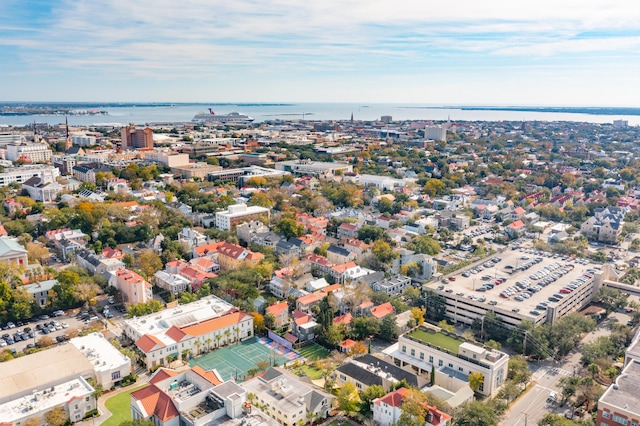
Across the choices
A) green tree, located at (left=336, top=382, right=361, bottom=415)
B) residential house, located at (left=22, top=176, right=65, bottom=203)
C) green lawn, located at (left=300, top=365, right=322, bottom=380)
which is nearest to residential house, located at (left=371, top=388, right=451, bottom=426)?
green tree, located at (left=336, top=382, right=361, bottom=415)

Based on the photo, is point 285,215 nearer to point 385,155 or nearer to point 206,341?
point 206,341

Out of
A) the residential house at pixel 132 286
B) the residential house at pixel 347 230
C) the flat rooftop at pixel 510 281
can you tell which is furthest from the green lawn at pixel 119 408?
the residential house at pixel 347 230

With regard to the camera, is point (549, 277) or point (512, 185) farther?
point (512, 185)

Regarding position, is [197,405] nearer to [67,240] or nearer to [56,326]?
[56,326]

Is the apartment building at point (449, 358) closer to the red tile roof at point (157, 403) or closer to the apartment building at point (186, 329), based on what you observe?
the apartment building at point (186, 329)

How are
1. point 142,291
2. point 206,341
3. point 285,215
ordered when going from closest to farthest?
point 206,341, point 142,291, point 285,215

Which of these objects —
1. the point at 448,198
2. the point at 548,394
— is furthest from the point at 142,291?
the point at 448,198

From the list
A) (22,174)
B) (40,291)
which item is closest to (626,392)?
(40,291)
